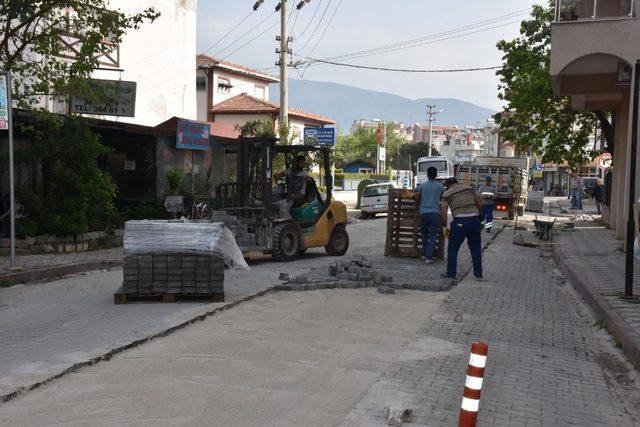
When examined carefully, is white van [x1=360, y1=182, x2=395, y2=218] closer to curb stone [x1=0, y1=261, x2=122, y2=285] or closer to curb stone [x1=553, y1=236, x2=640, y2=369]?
curb stone [x1=553, y1=236, x2=640, y2=369]

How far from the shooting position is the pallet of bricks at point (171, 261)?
8.79 m

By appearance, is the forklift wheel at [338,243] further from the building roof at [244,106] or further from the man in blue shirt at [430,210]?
the building roof at [244,106]

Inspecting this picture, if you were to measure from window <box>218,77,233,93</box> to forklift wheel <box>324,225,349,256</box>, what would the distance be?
31.2m

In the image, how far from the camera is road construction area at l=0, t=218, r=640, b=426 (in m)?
4.94

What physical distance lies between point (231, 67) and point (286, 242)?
32330 mm

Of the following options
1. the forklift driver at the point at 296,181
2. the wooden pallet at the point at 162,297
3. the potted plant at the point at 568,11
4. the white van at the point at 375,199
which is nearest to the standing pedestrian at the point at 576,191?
the white van at the point at 375,199

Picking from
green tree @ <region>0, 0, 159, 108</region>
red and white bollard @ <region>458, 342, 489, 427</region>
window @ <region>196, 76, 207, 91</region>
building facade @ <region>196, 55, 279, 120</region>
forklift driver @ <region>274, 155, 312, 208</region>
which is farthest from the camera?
window @ <region>196, 76, 207, 91</region>

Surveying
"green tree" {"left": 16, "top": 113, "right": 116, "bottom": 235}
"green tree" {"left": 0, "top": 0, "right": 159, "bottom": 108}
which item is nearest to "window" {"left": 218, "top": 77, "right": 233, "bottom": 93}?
"green tree" {"left": 16, "top": 113, "right": 116, "bottom": 235}

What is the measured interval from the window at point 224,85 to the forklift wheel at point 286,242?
106 ft

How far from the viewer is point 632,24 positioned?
627 inches

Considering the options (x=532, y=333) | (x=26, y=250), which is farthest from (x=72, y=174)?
(x=532, y=333)

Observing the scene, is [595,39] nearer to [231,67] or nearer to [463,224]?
[463,224]

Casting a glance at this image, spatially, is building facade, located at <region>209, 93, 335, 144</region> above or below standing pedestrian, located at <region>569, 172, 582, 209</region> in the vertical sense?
above

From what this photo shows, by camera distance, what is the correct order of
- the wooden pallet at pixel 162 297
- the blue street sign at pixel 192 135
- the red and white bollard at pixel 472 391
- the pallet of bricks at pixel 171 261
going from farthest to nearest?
the blue street sign at pixel 192 135 < the wooden pallet at pixel 162 297 < the pallet of bricks at pixel 171 261 < the red and white bollard at pixel 472 391
